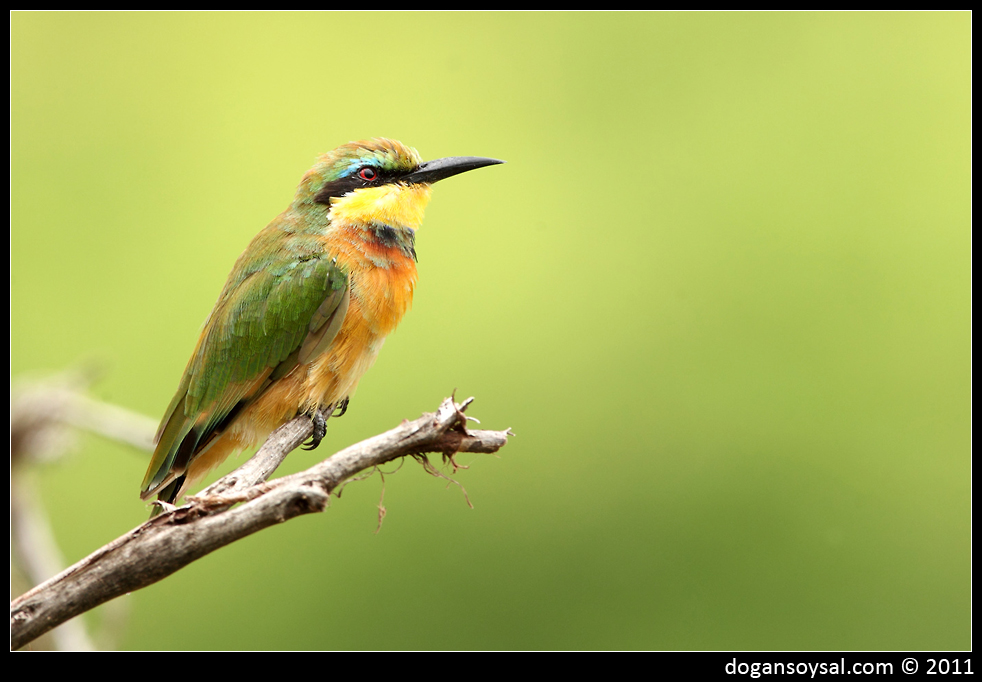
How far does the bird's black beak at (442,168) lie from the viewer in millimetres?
2996

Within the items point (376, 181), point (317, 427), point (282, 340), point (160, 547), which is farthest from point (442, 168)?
point (160, 547)

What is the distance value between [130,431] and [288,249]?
0.74 meters

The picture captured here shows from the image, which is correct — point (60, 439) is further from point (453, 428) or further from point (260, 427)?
point (453, 428)

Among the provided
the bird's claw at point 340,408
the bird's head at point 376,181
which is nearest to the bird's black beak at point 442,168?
the bird's head at point 376,181

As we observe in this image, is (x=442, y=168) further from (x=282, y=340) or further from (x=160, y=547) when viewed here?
(x=160, y=547)

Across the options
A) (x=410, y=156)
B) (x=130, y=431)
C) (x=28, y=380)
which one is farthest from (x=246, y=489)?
(x=410, y=156)

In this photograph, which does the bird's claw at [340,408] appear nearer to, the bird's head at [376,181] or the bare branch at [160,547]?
the bird's head at [376,181]

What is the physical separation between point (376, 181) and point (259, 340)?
727 mm

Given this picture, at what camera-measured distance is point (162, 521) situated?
162cm

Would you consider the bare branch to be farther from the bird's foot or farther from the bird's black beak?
the bird's black beak

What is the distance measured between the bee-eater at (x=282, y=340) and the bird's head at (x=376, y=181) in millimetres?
48

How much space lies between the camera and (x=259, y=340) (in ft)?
8.50

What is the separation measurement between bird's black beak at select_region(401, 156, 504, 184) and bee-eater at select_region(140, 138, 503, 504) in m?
0.29

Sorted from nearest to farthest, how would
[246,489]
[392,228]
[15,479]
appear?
[246,489]
[15,479]
[392,228]
